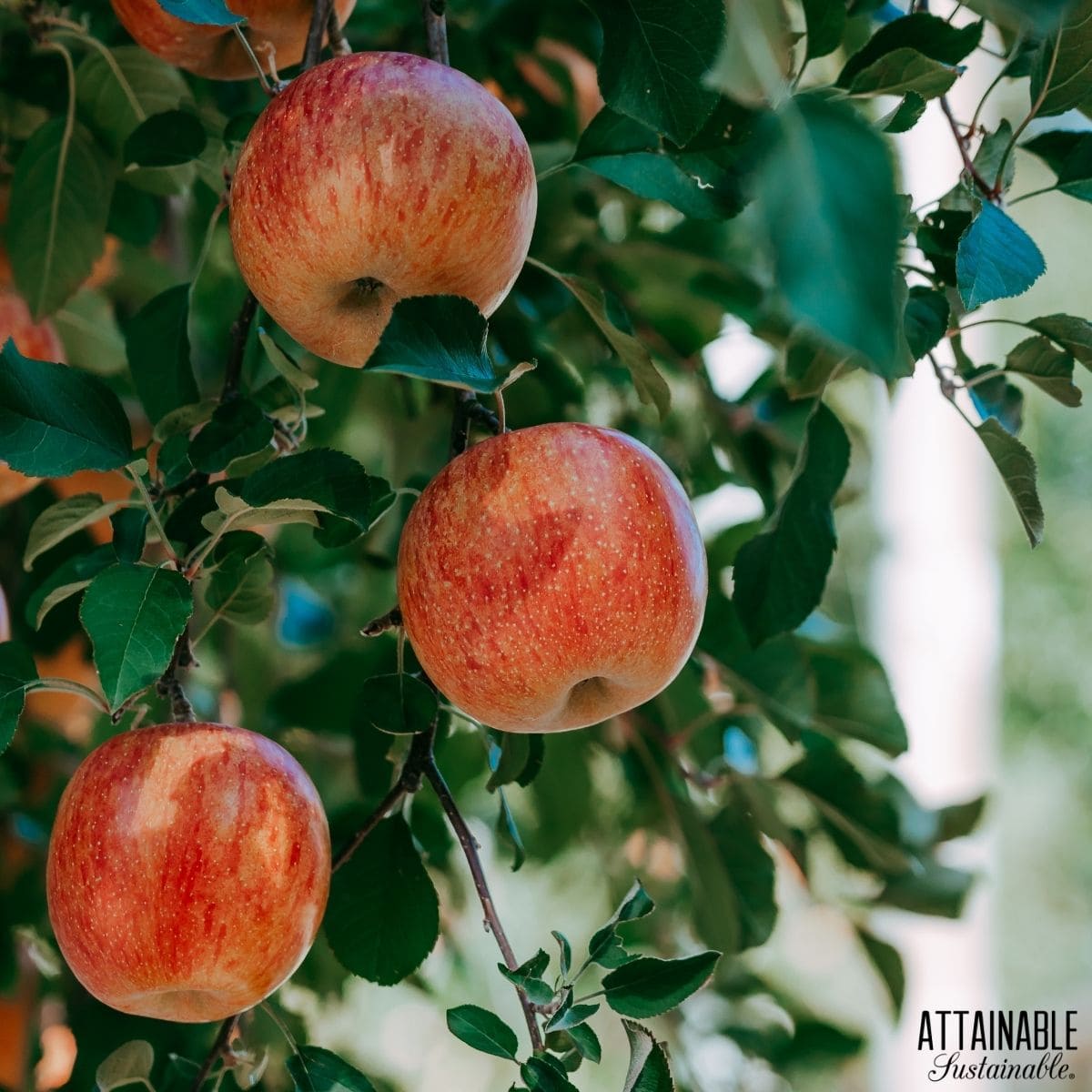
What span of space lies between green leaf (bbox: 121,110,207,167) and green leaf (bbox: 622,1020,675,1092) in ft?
1.83

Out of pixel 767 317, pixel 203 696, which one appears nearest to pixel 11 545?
pixel 203 696

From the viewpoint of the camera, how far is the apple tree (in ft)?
1.85

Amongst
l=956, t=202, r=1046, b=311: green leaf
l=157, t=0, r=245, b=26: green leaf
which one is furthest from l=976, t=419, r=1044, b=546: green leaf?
l=157, t=0, r=245, b=26: green leaf

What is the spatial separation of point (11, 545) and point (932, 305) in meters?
1.03

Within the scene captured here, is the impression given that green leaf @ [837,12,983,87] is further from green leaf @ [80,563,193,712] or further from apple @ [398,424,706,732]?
green leaf @ [80,563,193,712]

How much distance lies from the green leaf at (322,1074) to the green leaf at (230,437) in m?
0.32

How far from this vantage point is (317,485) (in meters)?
0.59

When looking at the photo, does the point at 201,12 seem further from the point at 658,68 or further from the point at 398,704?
the point at 398,704

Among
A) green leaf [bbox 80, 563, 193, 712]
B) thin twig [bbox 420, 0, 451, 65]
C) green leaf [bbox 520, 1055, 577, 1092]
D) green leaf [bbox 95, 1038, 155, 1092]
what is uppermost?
thin twig [bbox 420, 0, 451, 65]

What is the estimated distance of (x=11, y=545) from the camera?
1338 mm

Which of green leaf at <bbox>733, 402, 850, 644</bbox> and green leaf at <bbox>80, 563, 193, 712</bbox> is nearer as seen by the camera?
green leaf at <bbox>80, 563, 193, 712</bbox>

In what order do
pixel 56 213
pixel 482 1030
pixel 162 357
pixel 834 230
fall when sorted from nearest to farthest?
1. pixel 834 230
2. pixel 482 1030
3. pixel 162 357
4. pixel 56 213

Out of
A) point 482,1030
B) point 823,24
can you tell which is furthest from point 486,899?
point 823,24

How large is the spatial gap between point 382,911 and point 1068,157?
0.58 meters
